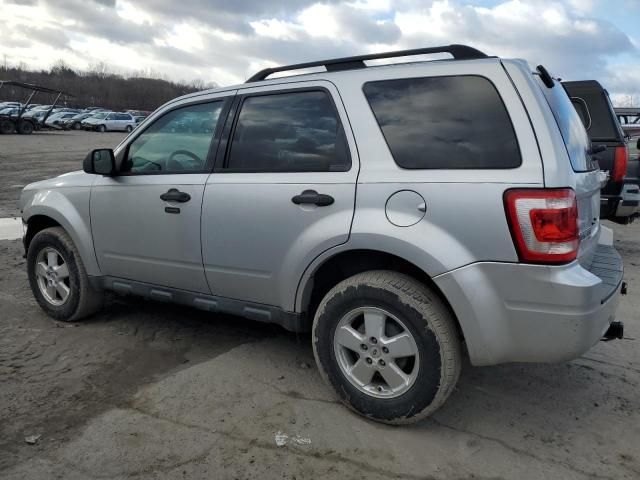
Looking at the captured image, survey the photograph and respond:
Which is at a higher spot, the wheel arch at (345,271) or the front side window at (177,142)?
the front side window at (177,142)

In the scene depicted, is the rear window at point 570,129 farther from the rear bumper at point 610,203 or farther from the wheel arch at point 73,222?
the rear bumper at point 610,203

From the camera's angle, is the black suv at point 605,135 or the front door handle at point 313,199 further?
the black suv at point 605,135

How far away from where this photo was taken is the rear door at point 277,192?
3041mm

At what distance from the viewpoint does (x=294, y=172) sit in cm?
321

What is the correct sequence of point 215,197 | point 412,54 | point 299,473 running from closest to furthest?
point 299,473 → point 412,54 → point 215,197

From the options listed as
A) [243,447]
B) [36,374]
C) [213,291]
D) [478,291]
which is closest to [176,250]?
[213,291]

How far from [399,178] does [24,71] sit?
5186 inches

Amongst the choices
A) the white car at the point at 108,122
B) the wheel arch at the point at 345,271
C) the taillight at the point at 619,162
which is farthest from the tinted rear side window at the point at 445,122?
the white car at the point at 108,122

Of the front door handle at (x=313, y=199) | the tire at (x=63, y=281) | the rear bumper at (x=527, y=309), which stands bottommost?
the tire at (x=63, y=281)

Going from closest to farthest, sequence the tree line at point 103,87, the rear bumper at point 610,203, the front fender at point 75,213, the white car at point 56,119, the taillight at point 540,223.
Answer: the taillight at point 540,223 < the front fender at point 75,213 < the rear bumper at point 610,203 < the white car at point 56,119 < the tree line at point 103,87

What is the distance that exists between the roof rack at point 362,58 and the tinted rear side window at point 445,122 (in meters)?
0.18

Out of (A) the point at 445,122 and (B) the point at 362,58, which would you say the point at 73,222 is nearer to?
(B) the point at 362,58

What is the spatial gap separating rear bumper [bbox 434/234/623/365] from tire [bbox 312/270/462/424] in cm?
13

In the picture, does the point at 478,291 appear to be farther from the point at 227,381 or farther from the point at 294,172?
the point at 227,381
